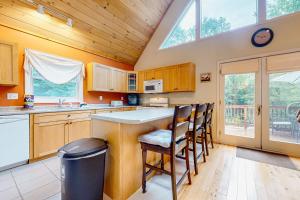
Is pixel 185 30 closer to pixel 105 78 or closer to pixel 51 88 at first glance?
pixel 105 78

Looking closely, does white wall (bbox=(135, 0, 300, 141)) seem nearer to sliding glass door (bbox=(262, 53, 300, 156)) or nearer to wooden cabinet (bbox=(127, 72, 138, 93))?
sliding glass door (bbox=(262, 53, 300, 156))

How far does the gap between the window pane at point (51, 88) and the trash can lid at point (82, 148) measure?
2.50 m

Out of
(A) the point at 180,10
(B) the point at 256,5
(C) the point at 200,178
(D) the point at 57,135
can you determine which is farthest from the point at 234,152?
(A) the point at 180,10

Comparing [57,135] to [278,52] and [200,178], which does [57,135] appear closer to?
[200,178]

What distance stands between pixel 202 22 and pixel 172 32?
941 millimetres

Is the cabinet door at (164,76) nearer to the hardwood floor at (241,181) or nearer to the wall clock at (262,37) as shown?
the wall clock at (262,37)

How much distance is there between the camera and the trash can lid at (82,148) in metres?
1.22

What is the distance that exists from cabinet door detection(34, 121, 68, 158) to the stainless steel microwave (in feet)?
8.27

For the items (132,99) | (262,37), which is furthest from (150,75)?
(262,37)

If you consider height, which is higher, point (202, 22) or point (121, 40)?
point (202, 22)

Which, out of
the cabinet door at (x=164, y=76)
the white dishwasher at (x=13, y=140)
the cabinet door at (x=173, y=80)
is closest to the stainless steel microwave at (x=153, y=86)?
the cabinet door at (x=164, y=76)

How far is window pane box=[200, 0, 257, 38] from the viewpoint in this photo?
327 cm

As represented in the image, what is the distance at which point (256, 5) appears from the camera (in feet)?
10.5

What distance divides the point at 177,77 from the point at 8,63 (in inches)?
140
